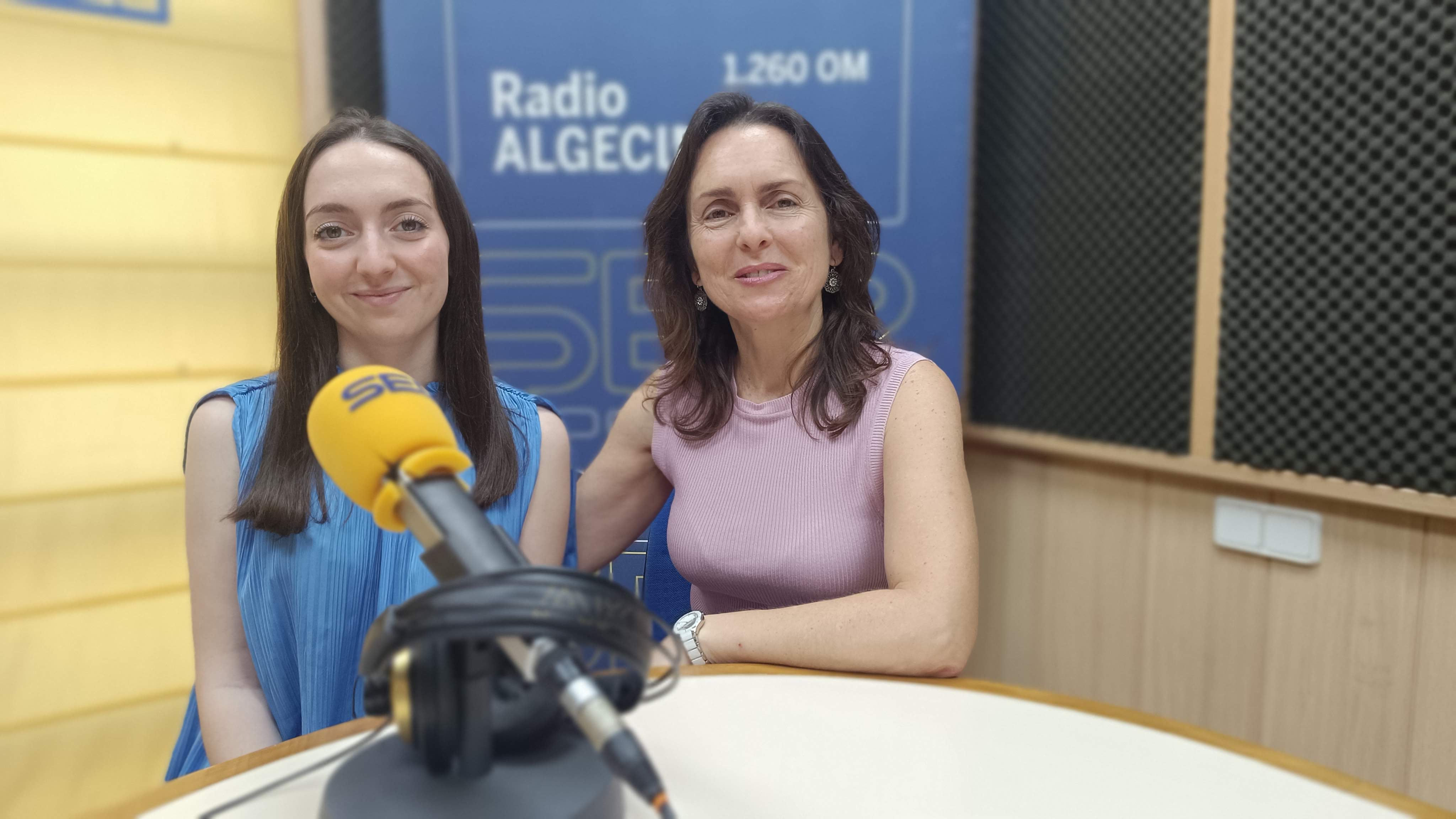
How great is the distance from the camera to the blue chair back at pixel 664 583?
64.8 inches

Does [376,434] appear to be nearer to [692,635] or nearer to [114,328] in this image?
[692,635]

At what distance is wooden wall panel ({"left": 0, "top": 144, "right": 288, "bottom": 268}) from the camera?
2521 mm

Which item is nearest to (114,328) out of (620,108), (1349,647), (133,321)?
(133,321)

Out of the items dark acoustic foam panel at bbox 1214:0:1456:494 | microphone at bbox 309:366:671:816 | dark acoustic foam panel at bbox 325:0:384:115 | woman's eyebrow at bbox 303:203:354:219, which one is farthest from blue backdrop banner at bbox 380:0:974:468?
microphone at bbox 309:366:671:816

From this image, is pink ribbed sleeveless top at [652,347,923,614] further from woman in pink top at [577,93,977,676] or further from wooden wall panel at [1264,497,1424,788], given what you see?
wooden wall panel at [1264,497,1424,788]

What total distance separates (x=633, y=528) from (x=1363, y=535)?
5.50 feet

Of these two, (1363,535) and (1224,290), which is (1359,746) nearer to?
(1363,535)

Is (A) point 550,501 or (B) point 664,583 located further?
(B) point 664,583

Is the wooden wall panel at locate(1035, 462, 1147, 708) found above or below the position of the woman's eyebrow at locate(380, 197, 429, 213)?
below

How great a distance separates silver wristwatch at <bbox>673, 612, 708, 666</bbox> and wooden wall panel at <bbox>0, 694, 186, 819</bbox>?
214cm

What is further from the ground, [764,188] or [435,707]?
[764,188]

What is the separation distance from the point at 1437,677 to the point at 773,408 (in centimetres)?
163

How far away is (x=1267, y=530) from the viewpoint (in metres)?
2.25

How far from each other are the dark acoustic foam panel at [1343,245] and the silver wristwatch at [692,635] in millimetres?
1653
